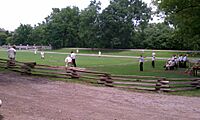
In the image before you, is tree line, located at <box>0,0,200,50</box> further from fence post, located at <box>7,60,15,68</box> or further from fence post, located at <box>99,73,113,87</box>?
fence post, located at <box>99,73,113,87</box>

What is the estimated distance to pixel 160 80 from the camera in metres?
17.5

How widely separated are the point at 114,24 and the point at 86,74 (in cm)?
6919

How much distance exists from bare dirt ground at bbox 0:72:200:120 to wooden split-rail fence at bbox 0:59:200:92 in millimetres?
1305

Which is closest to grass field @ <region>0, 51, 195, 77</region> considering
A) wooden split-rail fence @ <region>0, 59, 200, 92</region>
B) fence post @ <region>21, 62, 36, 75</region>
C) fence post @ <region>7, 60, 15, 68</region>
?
wooden split-rail fence @ <region>0, 59, 200, 92</region>

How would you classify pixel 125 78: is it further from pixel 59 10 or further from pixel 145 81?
pixel 59 10

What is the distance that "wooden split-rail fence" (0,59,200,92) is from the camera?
17484mm

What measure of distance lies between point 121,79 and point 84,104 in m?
6.32

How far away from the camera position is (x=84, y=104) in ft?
39.8

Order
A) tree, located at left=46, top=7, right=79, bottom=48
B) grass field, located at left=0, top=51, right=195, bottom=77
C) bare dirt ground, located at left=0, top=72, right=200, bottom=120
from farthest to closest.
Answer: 1. tree, located at left=46, top=7, right=79, bottom=48
2. grass field, located at left=0, top=51, right=195, bottom=77
3. bare dirt ground, located at left=0, top=72, right=200, bottom=120

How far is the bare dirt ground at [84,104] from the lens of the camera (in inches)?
400

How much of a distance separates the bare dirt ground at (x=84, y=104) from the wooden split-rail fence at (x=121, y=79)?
1305mm

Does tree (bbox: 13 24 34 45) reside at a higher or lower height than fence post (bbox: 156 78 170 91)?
higher

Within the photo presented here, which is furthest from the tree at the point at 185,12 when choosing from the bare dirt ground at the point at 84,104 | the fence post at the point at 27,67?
the bare dirt ground at the point at 84,104

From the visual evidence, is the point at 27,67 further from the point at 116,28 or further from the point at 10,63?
the point at 116,28
